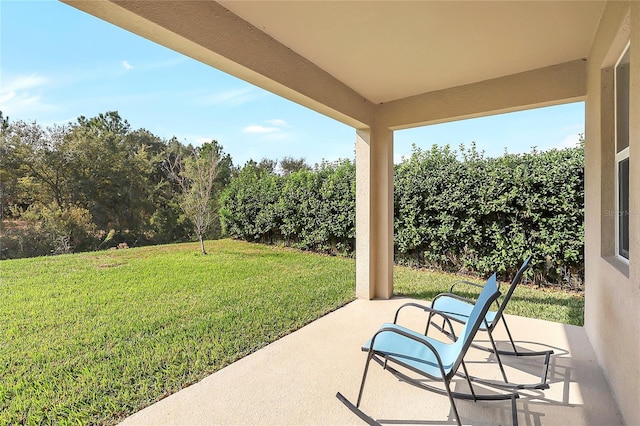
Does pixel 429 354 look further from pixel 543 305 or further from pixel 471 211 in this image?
pixel 471 211

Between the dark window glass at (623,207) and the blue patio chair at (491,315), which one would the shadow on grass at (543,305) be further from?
the dark window glass at (623,207)

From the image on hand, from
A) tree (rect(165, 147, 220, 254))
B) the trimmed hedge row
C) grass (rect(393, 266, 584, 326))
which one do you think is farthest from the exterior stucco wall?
tree (rect(165, 147, 220, 254))

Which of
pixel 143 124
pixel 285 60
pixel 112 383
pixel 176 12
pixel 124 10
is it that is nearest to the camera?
pixel 124 10

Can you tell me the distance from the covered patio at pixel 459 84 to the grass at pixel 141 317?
18.1 inches

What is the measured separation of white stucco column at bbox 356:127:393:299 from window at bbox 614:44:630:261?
2.69 metres

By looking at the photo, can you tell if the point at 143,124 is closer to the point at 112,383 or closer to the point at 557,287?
the point at 112,383

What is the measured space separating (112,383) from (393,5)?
388 cm

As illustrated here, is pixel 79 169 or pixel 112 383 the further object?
pixel 79 169

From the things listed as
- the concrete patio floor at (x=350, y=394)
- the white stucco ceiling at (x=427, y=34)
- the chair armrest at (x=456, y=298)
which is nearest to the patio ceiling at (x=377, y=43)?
the white stucco ceiling at (x=427, y=34)

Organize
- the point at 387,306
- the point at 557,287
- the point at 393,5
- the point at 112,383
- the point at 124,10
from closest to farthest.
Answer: the point at 124,10, the point at 393,5, the point at 112,383, the point at 387,306, the point at 557,287

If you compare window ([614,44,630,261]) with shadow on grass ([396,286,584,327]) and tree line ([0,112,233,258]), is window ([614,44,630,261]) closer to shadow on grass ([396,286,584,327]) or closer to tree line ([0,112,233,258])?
shadow on grass ([396,286,584,327])

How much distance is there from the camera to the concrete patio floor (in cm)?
216

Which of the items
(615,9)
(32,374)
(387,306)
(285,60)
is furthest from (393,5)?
(32,374)

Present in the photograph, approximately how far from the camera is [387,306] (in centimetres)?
470
